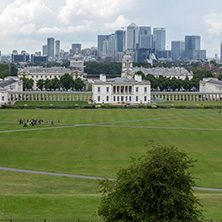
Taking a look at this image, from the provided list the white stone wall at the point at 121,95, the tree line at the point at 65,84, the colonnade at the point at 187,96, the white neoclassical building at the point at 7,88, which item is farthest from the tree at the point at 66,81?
the colonnade at the point at 187,96

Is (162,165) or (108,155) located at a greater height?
(162,165)

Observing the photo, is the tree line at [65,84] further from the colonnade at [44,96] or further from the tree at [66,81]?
the colonnade at [44,96]

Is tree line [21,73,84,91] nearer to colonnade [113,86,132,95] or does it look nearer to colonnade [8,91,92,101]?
colonnade [8,91,92,101]

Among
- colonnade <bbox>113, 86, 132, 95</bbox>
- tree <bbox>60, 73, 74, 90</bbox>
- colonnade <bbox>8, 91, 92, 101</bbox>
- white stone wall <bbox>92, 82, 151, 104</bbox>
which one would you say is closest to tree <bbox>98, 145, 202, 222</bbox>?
white stone wall <bbox>92, 82, 151, 104</bbox>

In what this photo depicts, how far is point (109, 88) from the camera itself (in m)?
147

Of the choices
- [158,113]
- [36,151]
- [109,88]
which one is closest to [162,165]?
[36,151]

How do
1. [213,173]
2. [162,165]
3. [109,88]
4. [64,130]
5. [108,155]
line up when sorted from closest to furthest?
[162,165]
[213,173]
[108,155]
[64,130]
[109,88]

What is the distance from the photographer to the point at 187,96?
157 metres

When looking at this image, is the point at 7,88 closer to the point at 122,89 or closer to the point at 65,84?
the point at 65,84

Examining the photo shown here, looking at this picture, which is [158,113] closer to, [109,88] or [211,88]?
[109,88]

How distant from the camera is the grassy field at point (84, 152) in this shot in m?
→ 33.8

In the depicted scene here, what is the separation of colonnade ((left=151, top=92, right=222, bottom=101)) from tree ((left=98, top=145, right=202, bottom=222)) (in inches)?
5149

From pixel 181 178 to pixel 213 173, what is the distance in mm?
23409

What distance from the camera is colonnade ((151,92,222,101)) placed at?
156 meters
